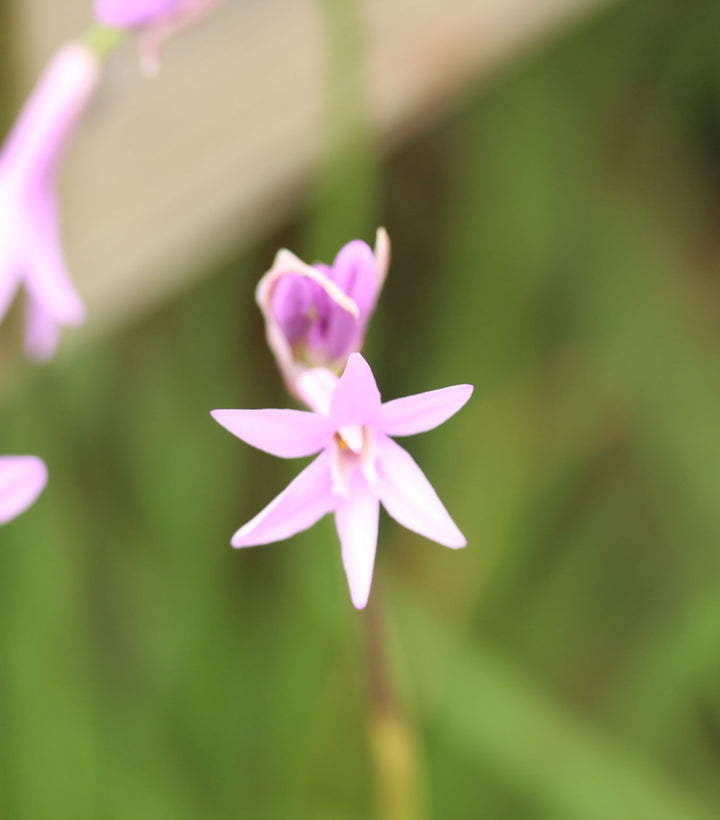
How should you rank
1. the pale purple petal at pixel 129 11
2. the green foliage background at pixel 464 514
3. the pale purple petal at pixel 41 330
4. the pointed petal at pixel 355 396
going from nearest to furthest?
the pointed petal at pixel 355 396 → the pale purple petal at pixel 129 11 → the pale purple petal at pixel 41 330 → the green foliage background at pixel 464 514

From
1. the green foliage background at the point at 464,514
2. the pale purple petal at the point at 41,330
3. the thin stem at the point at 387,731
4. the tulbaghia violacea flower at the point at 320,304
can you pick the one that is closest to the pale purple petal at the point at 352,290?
the tulbaghia violacea flower at the point at 320,304

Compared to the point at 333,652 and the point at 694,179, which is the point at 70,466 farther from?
the point at 694,179

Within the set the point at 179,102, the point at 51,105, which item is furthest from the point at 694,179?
the point at 51,105

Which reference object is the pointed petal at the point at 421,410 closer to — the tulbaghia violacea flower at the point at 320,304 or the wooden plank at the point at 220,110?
the tulbaghia violacea flower at the point at 320,304

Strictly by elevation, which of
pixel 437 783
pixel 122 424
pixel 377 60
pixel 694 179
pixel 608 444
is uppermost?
pixel 377 60

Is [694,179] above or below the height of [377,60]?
below

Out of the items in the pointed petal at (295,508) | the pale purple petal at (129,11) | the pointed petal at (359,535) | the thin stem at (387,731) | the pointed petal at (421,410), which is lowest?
the thin stem at (387,731)

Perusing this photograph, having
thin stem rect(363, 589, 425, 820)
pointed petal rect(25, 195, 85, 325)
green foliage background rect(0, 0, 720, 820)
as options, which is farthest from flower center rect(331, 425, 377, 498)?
green foliage background rect(0, 0, 720, 820)
